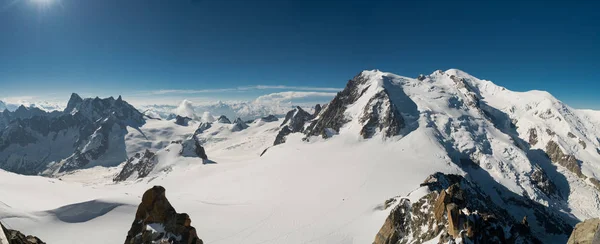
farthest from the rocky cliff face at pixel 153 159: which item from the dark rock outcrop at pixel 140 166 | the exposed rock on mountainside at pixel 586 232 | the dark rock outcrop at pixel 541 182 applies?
the dark rock outcrop at pixel 541 182

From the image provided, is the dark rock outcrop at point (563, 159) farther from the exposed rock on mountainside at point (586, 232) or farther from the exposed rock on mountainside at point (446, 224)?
the exposed rock on mountainside at point (586, 232)

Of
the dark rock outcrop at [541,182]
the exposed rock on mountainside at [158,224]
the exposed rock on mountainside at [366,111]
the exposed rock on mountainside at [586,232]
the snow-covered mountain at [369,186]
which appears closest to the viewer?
the exposed rock on mountainside at [586,232]

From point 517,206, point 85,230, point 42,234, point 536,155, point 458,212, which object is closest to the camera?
point 458,212

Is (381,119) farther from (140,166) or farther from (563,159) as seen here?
(563,159)

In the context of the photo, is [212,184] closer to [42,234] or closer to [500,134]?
[42,234]

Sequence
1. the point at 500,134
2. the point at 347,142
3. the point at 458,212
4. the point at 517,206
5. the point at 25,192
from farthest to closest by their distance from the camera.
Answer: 1. the point at 500,134
2. the point at 347,142
3. the point at 517,206
4. the point at 25,192
5. the point at 458,212

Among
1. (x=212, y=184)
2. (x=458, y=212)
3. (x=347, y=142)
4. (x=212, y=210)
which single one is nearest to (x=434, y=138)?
(x=347, y=142)

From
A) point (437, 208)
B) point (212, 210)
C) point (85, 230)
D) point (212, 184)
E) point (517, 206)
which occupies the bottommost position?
point (517, 206)
